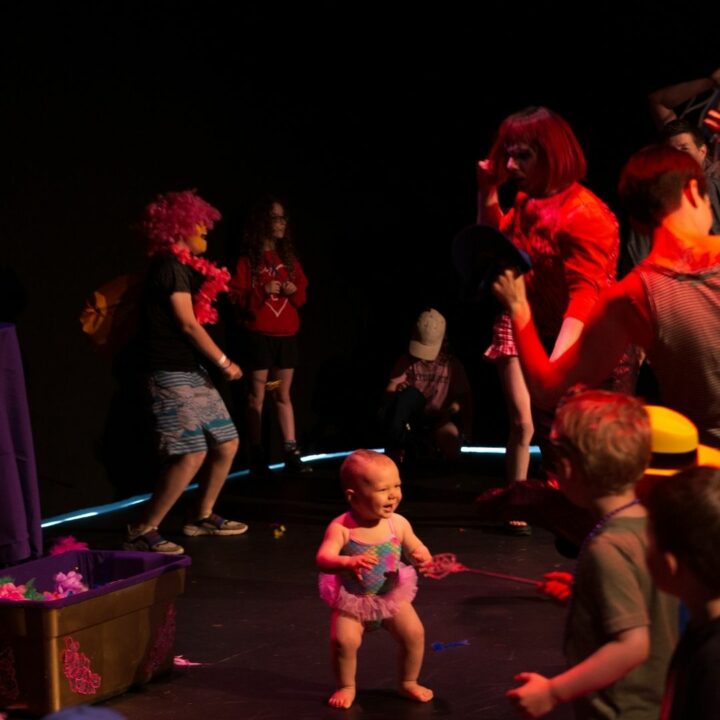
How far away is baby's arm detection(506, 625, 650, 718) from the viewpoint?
2.34 metres

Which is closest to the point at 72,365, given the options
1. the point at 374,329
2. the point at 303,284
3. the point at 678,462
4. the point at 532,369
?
the point at 303,284

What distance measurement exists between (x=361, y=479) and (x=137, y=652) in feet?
2.96

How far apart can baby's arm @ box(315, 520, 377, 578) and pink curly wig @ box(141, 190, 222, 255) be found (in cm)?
252

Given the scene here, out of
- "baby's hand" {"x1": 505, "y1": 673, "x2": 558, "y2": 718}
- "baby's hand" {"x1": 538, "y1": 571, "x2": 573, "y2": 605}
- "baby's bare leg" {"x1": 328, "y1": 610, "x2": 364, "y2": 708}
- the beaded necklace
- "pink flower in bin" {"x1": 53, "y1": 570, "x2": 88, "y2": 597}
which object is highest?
the beaded necklace

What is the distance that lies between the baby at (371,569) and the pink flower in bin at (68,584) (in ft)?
2.81

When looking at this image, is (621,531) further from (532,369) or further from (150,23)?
(150,23)

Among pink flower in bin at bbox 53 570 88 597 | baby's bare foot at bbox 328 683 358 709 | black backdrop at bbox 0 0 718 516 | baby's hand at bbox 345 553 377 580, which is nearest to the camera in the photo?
baby's hand at bbox 345 553 377 580

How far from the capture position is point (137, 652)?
13.6 ft

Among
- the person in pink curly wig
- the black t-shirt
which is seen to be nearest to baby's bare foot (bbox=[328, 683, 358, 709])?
the person in pink curly wig

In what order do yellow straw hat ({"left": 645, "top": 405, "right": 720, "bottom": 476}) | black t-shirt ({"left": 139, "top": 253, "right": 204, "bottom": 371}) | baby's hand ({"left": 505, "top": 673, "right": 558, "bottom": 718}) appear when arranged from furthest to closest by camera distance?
black t-shirt ({"left": 139, "top": 253, "right": 204, "bottom": 371}) < yellow straw hat ({"left": 645, "top": 405, "right": 720, "bottom": 476}) < baby's hand ({"left": 505, "top": 673, "right": 558, "bottom": 718})

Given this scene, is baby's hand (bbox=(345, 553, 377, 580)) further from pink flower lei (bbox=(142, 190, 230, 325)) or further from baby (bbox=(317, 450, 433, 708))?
pink flower lei (bbox=(142, 190, 230, 325))

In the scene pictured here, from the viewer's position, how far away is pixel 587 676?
2389 mm

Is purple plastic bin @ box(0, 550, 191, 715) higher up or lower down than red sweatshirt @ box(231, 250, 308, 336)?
lower down

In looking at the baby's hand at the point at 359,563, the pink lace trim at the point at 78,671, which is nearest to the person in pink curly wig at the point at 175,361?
the pink lace trim at the point at 78,671
